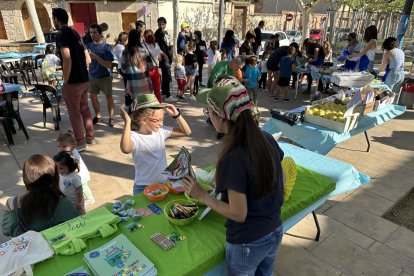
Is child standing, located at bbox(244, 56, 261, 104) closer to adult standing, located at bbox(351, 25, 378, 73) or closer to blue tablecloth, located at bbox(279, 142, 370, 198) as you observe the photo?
adult standing, located at bbox(351, 25, 378, 73)

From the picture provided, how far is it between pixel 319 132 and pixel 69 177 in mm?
3179

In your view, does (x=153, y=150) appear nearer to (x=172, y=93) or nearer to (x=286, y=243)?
(x=286, y=243)

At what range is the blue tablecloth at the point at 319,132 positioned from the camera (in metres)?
4.11

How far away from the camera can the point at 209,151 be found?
5.44 m

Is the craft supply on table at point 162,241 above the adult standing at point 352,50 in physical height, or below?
below

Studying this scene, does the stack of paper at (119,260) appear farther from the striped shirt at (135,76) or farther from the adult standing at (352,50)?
the adult standing at (352,50)

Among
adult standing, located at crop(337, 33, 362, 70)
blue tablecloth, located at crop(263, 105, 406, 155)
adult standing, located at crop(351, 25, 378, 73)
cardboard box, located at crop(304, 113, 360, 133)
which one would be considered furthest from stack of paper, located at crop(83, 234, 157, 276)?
adult standing, located at crop(337, 33, 362, 70)

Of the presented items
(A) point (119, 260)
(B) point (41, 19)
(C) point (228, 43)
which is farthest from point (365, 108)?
(B) point (41, 19)

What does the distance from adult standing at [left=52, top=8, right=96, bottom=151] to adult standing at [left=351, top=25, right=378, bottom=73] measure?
20.8ft

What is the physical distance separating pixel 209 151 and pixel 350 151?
101 inches

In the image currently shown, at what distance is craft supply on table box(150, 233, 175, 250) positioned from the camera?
1.89 m

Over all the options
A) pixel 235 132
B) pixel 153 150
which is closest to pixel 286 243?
pixel 153 150

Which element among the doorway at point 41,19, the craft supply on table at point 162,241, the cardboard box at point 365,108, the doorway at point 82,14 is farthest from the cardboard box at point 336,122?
the doorway at point 41,19

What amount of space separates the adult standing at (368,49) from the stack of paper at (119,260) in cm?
748
